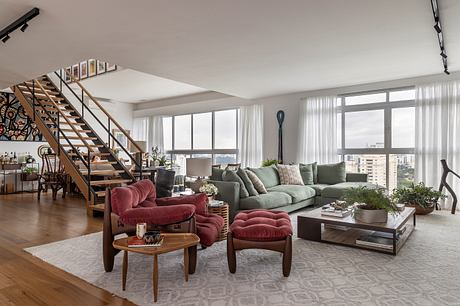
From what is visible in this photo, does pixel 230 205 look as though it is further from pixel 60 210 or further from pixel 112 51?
pixel 60 210

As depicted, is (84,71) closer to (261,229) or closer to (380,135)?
(261,229)

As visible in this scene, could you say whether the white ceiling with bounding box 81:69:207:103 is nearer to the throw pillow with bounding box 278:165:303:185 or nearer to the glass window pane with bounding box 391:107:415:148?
the throw pillow with bounding box 278:165:303:185

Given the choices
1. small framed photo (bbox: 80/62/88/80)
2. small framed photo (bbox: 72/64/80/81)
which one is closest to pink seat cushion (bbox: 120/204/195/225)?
small framed photo (bbox: 80/62/88/80)

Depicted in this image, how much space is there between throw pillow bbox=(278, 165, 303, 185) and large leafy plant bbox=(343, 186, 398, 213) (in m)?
2.33

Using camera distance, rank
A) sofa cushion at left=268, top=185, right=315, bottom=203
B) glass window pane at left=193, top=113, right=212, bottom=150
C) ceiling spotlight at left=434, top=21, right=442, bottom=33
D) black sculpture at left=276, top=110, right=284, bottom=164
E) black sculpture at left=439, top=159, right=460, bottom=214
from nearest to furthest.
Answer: ceiling spotlight at left=434, top=21, right=442, bottom=33 → sofa cushion at left=268, top=185, right=315, bottom=203 → black sculpture at left=439, top=159, right=460, bottom=214 → black sculpture at left=276, top=110, right=284, bottom=164 → glass window pane at left=193, top=113, right=212, bottom=150

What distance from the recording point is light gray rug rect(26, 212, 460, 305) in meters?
2.32

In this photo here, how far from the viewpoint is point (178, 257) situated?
320 cm

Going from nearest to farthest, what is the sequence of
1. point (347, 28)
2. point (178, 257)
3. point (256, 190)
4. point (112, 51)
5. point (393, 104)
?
point (178, 257) < point (347, 28) < point (112, 51) < point (256, 190) < point (393, 104)

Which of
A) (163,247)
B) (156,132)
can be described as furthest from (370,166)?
(156,132)

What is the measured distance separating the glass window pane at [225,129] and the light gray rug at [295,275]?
224 inches

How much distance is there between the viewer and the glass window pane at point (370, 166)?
6671 millimetres

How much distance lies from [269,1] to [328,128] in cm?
458

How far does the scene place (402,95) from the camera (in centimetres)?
643

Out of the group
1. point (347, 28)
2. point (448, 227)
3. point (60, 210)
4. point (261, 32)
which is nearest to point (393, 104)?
point (448, 227)
